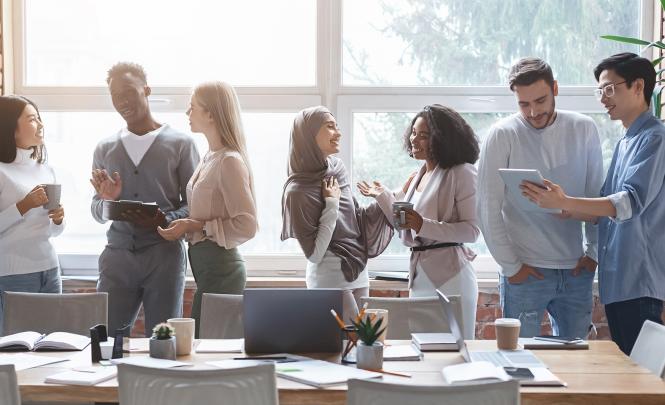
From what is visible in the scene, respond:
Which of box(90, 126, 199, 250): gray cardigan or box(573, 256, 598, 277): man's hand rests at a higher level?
box(90, 126, 199, 250): gray cardigan

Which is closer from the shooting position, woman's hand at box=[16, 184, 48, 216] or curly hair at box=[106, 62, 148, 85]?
woman's hand at box=[16, 184, 48, 216]

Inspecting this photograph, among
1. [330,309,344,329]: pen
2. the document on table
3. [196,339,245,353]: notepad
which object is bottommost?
the document on table

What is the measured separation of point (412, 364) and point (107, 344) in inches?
40.9

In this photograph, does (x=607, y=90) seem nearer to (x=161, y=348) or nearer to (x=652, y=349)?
(x=652, y=349)

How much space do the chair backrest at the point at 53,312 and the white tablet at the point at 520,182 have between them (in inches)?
68.4

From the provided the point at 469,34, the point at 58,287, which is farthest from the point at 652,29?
the point at 58,287

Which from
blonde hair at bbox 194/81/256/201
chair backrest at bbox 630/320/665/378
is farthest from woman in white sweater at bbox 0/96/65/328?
chair backrest at bbox 630/320/665/378

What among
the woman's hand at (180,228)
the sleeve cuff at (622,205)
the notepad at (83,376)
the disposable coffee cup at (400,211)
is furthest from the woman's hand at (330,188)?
the notepad at (83,376)

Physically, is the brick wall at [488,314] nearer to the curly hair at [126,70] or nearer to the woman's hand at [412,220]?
the woman's hand at [412,220]

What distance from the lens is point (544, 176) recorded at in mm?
3818

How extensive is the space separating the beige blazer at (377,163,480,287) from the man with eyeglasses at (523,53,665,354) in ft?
1.27

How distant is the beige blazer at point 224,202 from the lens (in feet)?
12.6

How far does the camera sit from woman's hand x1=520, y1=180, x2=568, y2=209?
11.5 feet

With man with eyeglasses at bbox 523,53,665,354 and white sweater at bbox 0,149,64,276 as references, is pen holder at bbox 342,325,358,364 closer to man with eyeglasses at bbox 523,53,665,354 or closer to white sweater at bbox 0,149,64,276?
man with eyeglasses at bbox 523,53,665,354
